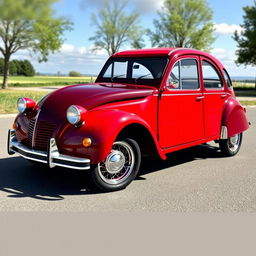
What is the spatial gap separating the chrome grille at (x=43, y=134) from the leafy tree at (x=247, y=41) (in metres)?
30.5

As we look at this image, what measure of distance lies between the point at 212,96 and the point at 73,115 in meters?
2.68

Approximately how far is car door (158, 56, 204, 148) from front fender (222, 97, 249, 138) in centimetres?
72

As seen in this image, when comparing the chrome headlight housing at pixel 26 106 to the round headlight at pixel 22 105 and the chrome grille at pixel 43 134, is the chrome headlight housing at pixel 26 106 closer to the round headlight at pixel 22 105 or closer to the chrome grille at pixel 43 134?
the round headlight at pixel 22 105

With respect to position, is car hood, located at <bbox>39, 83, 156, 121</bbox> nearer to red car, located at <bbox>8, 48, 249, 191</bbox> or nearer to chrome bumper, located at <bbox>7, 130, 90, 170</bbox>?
red car, located at <bbox>8, 48, 249, 191</bbox>

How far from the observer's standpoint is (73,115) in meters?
3.98

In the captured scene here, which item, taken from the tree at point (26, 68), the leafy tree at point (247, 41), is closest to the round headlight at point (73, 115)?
the leafy tree at point (247, 41)

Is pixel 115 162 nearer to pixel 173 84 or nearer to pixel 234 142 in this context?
pixel 173 84

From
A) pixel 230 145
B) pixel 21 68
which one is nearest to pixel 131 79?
pixel 230 145

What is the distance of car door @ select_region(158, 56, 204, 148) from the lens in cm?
482

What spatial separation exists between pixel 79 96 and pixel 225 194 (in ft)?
7.31

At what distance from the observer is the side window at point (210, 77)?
18.5ft

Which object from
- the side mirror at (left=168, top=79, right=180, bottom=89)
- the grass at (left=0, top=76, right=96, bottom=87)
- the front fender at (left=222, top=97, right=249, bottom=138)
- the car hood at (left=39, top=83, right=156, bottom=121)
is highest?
the grass at (left=0, top=76, right=96, bottom=87)

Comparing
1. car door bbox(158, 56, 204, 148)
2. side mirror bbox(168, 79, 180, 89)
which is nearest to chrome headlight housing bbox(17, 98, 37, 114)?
car door bbox(158, 56, 204, 148)

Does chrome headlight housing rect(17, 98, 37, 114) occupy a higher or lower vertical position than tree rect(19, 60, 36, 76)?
lower
